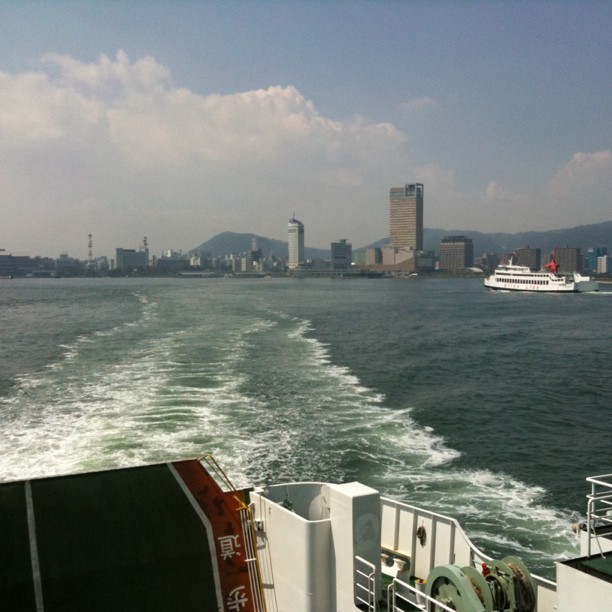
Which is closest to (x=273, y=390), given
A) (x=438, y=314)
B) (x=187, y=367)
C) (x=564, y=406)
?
(x=187, y=367)

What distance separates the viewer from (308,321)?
6569 centimetres

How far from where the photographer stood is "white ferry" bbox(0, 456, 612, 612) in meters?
8.05

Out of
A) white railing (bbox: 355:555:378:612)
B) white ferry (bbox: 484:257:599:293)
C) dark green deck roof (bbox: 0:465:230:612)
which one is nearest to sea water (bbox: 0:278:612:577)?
white railing (bbox: 355:555:378:612)

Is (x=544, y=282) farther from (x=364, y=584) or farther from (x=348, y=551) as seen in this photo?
(x=348, y=551)

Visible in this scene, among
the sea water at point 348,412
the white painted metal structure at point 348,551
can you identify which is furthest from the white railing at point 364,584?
the sea water at point 348,412

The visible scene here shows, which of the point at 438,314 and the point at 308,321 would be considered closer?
the point at 308,321

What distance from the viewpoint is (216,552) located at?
9.07 metres

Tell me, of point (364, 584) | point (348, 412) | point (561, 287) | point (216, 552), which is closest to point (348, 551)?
point (364, 584)

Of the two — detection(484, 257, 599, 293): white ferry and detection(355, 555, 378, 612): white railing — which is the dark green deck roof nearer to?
detection(355, 555, 378, 612): white railing

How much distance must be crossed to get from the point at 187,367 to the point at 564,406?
2049 centimetres

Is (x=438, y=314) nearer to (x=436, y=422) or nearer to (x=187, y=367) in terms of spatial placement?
(x=187, y=367)

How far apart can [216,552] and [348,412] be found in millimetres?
18813

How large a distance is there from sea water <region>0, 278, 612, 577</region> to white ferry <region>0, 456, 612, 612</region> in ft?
23.5

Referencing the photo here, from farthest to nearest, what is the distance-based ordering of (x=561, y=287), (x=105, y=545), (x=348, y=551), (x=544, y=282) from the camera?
(x=544, y=282) < (x=561, y=287) < (x=348, y=551) < (x=105, y=545)
